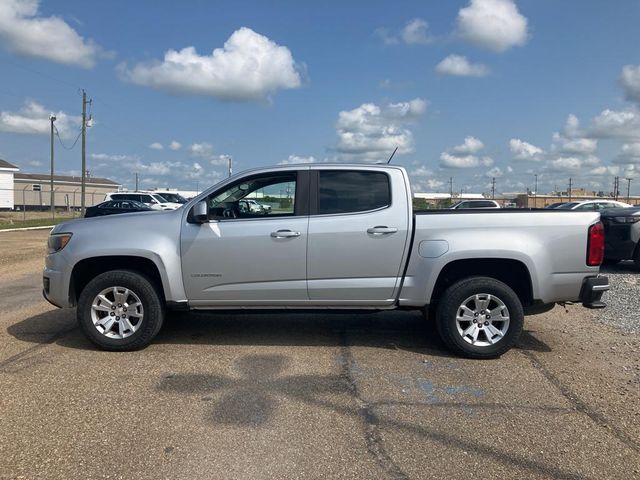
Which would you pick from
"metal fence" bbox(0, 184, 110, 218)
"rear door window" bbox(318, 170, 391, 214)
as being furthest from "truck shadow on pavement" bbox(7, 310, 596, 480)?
"metal fence" bbox(0, 184, 110, 218)

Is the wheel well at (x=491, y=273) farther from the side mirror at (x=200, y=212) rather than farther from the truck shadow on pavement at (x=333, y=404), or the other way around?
the side mirror at (x=200, y=212)

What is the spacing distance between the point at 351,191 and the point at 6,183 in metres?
54.5

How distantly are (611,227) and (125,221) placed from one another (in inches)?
358

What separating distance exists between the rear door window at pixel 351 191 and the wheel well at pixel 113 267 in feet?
6.03

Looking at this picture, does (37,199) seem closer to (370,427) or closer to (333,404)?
(333,404)

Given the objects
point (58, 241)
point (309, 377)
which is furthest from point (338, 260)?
point (58, 241)

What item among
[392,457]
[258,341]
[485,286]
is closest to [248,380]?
[258,341]

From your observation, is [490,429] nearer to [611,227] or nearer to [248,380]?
[248,380]

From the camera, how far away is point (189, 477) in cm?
310

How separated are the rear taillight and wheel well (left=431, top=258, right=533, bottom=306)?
0.62 m

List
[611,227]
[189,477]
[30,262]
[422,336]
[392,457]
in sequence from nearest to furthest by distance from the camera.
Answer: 1. [189,477]
2. [392,457]
3. [422,336]
4. [611,227]
5. [30,262]

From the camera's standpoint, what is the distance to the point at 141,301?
5359mm

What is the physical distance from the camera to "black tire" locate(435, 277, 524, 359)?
5199mm

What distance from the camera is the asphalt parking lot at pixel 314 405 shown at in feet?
10.7
